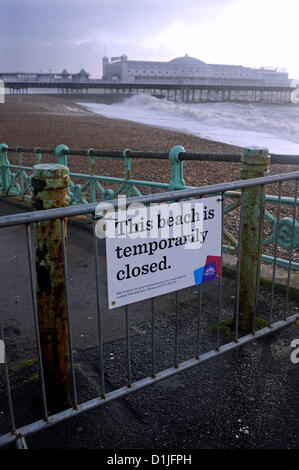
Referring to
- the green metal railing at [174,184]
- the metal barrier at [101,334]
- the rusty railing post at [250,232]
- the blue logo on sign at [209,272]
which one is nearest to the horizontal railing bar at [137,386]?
the metal barrier at [101,334]

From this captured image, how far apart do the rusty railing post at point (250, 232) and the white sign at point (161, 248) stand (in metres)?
0.51

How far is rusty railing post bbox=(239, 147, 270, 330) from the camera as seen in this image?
3580 mm

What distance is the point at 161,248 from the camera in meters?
2.77

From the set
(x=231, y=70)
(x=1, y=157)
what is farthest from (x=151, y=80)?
(x=1, y=157)

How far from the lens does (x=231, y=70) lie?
169375 mm

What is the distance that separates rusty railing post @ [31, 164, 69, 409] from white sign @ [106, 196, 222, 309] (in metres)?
0.38

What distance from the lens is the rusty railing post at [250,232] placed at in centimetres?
358

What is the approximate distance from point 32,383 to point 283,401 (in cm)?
167

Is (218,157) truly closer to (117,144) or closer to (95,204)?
(95,204)

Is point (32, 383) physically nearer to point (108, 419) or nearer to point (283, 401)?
point (108, 419)

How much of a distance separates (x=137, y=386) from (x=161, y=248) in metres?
0.89

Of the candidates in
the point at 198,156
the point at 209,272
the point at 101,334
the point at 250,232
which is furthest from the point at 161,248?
the point at 198,156

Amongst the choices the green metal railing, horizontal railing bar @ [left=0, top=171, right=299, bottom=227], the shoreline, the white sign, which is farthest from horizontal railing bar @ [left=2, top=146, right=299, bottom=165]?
the shoreline

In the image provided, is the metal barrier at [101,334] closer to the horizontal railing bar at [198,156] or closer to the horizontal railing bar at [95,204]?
the horizontal railing bar at [95,204]
